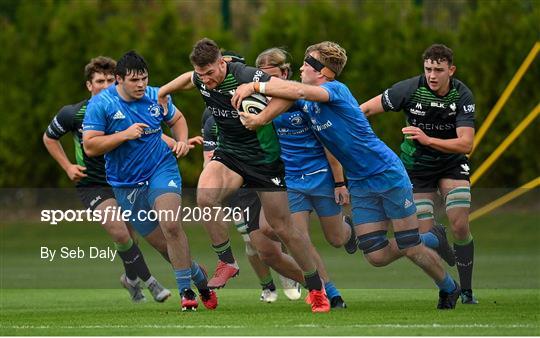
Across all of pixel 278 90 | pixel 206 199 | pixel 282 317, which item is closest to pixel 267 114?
pixel 278 90

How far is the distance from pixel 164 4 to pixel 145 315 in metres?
12.7

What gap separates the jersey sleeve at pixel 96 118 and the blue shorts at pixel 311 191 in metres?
1.84

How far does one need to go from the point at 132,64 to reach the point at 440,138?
9.82 feet

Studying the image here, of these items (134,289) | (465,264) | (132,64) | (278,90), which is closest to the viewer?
(278,90)

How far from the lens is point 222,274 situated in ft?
39.5

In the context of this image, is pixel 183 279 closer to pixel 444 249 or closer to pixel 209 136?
pixel 209 136

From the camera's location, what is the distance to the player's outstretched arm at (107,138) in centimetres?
1141

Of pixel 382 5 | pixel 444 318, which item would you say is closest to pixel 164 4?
pixel 382 5

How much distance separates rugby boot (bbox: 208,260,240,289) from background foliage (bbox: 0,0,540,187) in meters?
10.2

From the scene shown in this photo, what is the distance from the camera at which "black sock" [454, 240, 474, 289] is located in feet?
39.3

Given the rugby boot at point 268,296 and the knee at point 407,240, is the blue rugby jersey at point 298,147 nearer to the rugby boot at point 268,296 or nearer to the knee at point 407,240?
the knee at point 407,240

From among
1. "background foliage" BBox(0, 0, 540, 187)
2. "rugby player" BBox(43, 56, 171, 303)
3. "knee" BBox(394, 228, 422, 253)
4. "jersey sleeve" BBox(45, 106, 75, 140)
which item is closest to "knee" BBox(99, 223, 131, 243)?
"rugby player" BBox(43, 56, 171, 303)

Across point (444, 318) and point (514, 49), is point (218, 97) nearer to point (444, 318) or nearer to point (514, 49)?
point (444, 318)

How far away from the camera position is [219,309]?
1161 cm
